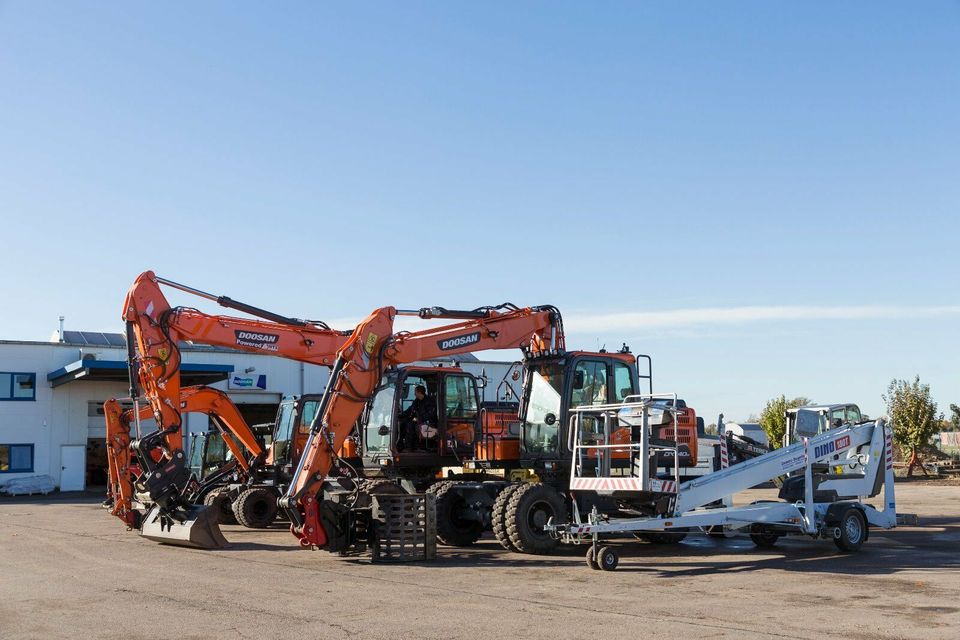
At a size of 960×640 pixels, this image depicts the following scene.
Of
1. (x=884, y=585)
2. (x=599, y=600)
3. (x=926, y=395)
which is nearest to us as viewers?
(x=599, y=600)

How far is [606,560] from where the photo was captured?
13.2 metres

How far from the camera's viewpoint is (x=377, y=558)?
46.8 feet

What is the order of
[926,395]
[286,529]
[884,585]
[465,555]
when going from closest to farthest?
1. [884,585]
2. [465,555]
3. [286,529]
4. [926,395]

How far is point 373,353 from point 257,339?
2907 mm

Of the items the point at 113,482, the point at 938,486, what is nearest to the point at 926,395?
the point at 938,486

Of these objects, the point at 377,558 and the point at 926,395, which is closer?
the point at 377,558

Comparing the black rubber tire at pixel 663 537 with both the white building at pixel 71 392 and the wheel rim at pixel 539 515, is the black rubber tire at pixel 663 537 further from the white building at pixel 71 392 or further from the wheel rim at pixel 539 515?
the white building at pixel 71 392

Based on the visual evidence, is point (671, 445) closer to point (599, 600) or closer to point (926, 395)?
point (599, 600)

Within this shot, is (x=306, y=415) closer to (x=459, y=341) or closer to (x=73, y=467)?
(x=459, y=341)

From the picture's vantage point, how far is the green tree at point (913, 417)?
42625mm

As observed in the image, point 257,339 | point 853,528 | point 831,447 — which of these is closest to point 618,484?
point 831,447

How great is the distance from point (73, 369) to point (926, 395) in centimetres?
3502

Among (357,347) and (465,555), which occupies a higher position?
(357,347)

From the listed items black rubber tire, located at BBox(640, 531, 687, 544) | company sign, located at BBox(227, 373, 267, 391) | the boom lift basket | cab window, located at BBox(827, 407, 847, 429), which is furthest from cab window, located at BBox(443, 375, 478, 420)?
company sign, located at BBox(227, 373, 267, 391)
